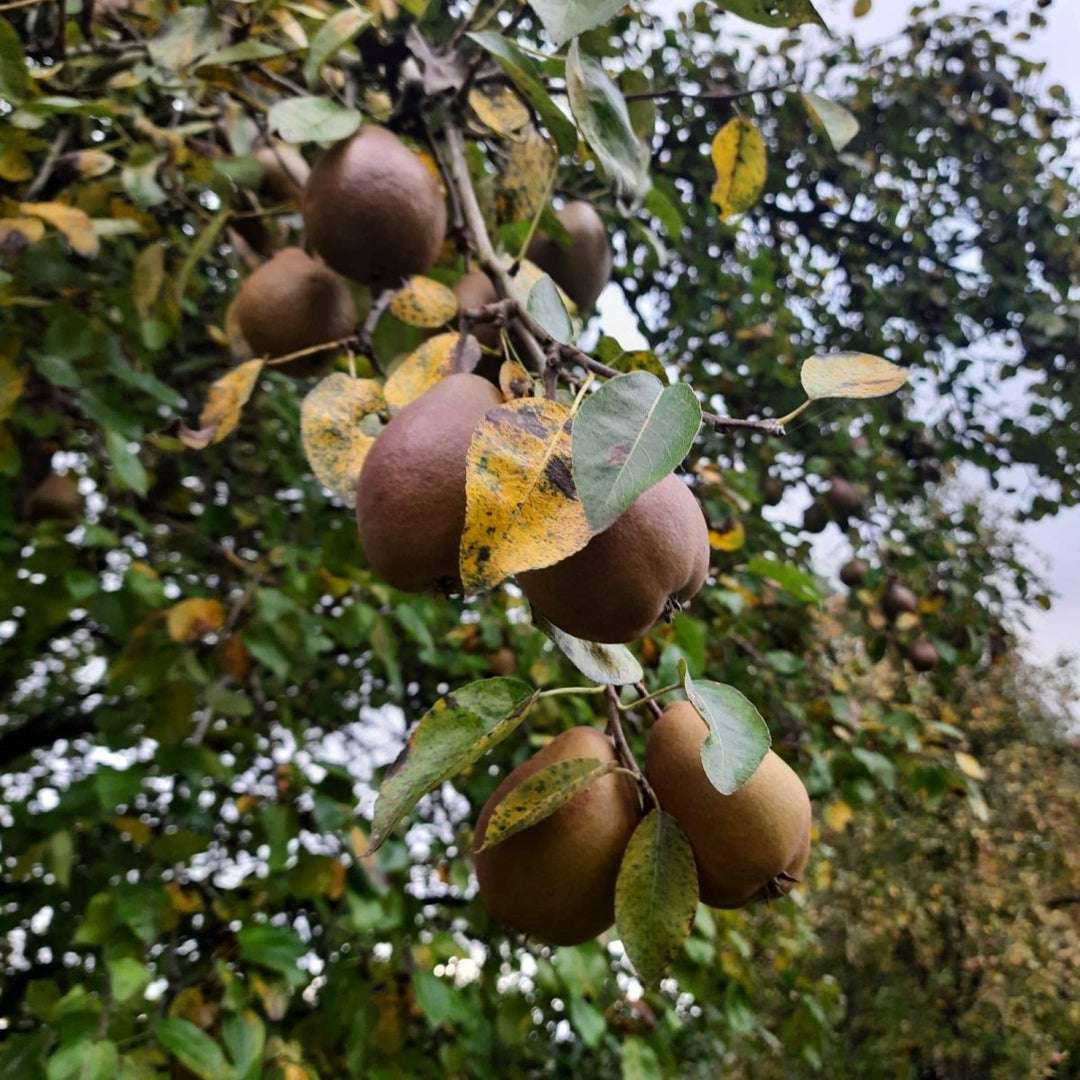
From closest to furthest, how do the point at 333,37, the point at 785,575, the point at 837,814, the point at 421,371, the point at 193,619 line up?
the point at 421,371 → the point at 333,37 → the point at 193,619 → the point at 785,575 → the point at 837,814

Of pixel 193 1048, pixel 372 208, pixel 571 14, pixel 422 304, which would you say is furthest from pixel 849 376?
pixel 193 1048

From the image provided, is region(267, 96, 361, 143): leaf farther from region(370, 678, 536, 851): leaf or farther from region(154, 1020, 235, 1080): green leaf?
region(154, 1020, 235, 1080): green leaf

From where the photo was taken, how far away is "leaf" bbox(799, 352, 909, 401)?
2.00ft

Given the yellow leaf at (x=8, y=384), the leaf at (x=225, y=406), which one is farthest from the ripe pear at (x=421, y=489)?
the yellow leaf at (x=8, y=384)

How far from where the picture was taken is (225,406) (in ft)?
3.14

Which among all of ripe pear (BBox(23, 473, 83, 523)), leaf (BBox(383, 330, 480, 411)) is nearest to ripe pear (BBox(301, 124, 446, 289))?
leaf (BBox(383, 330, 480, 411))

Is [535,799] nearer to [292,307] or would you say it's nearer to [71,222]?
[292,307]

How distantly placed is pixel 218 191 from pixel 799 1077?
745cm

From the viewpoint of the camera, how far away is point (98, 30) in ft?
5.12

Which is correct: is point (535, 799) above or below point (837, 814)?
above

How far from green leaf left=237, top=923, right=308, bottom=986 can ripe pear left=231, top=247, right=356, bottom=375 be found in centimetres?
90

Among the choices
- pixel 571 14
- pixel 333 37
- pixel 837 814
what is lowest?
pixel 837 814

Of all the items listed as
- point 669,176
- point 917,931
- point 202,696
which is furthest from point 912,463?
point 917,931

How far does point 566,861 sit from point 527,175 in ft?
2.49
